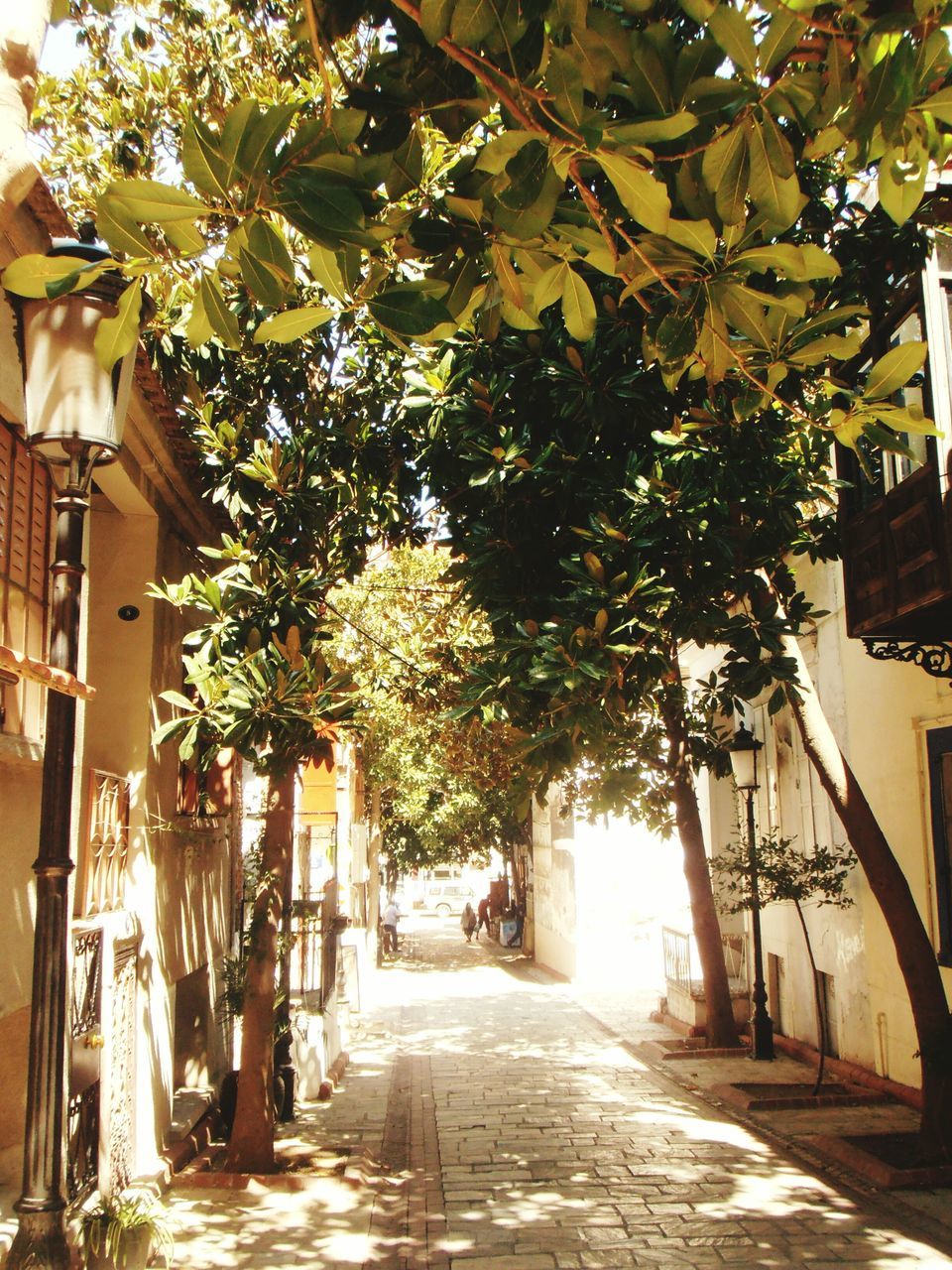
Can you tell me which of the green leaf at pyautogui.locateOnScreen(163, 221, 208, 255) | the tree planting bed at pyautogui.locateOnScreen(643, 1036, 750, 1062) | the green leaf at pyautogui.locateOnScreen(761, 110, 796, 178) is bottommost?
the tree planting bed at pyautogui.locateOnScreen(643, 1036, 750, 1062)

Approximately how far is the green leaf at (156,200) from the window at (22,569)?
13.1 feet

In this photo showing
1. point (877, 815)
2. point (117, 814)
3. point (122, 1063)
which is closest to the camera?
point (122, 1063)

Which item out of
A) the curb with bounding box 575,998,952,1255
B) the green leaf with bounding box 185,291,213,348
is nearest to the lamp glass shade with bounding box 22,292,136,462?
the green leaf with bounding box 185,291,213,348

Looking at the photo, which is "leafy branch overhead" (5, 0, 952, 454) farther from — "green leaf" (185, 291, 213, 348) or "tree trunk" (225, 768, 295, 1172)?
"tree trunk" (225, 768, 295, 1172)

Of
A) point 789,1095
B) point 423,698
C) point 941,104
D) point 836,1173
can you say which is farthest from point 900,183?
point 789,1095

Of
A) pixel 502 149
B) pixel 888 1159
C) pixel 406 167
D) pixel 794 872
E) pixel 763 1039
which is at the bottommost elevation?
pixel 763 1039

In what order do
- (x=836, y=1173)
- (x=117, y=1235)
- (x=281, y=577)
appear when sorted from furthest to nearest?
(x=836, y=1173), (x=281, y=577), (x=117, y=1235)

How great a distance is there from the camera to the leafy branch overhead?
8.23 feet

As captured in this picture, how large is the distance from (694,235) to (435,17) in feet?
2.65

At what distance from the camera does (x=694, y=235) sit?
2803mm

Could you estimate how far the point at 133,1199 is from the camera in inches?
246

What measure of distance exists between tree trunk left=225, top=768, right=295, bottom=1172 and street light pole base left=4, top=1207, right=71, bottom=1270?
5131mm

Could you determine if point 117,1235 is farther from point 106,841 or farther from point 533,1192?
point 533,1192

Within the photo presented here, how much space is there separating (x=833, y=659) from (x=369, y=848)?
2001cm
